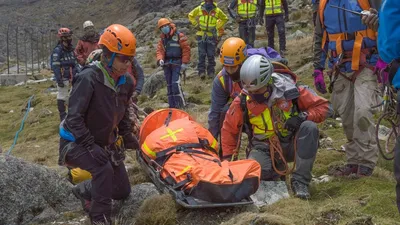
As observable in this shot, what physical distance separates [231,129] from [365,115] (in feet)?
4.95

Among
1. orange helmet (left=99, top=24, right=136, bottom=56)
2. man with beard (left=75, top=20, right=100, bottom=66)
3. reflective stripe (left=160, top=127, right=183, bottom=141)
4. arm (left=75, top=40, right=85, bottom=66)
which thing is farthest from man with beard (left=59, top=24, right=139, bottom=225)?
arm (left=75, top=40, right=85, bottom=66)

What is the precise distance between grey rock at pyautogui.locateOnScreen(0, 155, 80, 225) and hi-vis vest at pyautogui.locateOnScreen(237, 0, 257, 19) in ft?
29.9

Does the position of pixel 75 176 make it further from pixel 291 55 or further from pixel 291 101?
pixel 291 55

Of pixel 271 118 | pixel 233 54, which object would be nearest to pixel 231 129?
pixel 271 118

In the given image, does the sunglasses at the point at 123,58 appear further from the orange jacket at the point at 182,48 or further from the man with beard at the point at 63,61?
the orange jacket at the point at 182,48

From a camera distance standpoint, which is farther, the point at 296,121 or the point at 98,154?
the point at 296,121

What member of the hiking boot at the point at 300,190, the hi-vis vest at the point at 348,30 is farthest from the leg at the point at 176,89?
the hiking boot at the point at 300,190

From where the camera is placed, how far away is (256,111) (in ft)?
19.2

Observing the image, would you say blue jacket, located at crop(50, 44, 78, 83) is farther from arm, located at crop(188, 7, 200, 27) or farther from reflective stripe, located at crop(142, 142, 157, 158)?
arm, located at crop(188, 7, 200, 27)

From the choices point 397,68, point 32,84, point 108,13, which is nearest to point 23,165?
point 397,68

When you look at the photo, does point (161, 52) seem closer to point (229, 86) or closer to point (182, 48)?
point (182, 48)

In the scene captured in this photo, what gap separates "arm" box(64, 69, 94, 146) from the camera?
4828mm

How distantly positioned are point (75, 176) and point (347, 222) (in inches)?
145

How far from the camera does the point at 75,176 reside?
6676 millimetres
